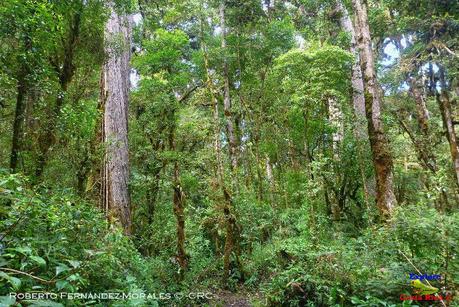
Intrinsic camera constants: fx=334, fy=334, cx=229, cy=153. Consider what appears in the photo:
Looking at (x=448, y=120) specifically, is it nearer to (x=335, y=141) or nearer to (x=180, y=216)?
(x=335, y=141)

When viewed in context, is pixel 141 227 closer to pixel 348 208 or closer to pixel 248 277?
pixel 248 277

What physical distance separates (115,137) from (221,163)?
266 cm

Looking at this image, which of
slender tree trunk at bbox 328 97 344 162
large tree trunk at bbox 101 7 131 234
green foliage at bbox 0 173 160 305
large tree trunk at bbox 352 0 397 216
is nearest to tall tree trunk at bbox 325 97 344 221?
slender tree trunk at bbox 328 97 344 162

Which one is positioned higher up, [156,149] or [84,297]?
[156,149]

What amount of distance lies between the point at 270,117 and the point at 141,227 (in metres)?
4.88

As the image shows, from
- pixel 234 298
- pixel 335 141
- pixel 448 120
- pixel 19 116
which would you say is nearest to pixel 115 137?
pixel 19 116

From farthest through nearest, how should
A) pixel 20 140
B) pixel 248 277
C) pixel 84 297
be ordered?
pixel 248 277, pixel 20 140, pixel 84 297

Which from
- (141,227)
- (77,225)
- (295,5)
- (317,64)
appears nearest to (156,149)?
(141,227)

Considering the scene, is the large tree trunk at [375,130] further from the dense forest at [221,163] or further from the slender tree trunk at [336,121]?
the slender tree trunk at [336,121]

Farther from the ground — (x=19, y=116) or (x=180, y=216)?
(x=19, y=116)

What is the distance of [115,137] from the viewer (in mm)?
7973

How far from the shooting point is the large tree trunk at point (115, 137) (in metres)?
7.65

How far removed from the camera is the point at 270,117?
9.93m

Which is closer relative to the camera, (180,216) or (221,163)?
(180,216)
